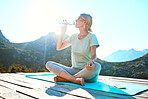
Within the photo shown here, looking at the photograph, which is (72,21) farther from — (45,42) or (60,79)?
(45,42)

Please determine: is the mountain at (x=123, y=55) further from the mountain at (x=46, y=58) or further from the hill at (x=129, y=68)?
the hill at (x=129, y=68)

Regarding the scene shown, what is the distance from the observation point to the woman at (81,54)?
1975 mm

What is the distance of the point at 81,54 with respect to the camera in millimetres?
2182

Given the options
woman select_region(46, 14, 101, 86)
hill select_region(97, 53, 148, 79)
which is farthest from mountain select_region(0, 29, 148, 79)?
woman select_region(46, 14, 101, 86)

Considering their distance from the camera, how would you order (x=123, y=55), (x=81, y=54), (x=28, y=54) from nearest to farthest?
(x=81, y=54) → (x=123, y=55) → (x=28, y=54)

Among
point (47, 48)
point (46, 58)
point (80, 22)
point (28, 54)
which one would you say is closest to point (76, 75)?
point (80, 22)

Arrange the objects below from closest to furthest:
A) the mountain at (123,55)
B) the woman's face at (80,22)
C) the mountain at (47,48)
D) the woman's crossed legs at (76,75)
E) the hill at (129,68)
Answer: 1. the woman's crossed legs at (76,75)
2. the woman's face at (80,22)
3. the mountain at (123,55)
4. the hill at (129,68)
5. the mountain at (47,48)

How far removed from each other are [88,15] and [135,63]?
6.89m

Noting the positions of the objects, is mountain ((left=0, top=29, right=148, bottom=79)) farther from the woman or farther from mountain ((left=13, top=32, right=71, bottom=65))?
the woman

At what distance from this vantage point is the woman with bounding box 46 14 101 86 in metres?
1.97

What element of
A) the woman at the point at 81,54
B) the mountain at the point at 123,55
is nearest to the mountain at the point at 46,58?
the mountain at the point at 123,55

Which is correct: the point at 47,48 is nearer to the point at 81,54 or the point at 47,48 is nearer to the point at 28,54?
the point at 28,54

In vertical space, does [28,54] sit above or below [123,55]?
below

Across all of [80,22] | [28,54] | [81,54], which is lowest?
[28,54]
